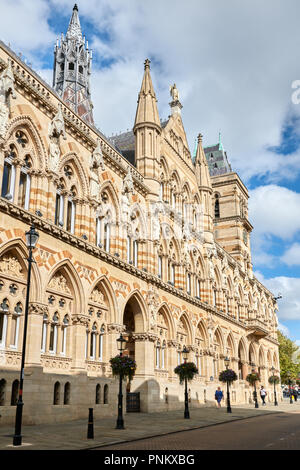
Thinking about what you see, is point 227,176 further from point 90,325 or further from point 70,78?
point 90,325

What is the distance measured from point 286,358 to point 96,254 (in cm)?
7423

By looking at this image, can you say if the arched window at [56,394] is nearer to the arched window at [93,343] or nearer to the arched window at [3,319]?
the arched window at [93,343]

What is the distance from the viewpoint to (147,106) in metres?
36.7

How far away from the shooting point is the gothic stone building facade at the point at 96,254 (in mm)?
20438

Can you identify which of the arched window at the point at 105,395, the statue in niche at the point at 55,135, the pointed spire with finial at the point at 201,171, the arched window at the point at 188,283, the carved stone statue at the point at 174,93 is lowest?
the arched window at the point at 105,395

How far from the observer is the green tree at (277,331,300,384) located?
87.6m

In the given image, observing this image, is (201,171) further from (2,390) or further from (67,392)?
(2,390)

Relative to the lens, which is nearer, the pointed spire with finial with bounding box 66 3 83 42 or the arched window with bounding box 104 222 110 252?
the arched window with bounding box 104 222 110 252

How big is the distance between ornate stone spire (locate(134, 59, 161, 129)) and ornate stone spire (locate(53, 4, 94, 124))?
8.65 m

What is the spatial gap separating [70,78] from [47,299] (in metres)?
31.3

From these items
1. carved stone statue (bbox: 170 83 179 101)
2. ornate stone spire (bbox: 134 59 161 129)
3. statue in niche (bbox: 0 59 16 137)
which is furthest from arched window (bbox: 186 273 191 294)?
statue in niche (bbox: 0 59 16 137)

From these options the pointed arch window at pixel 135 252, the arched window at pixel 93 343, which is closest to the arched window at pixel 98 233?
the pointed arch window at pixel 135 252

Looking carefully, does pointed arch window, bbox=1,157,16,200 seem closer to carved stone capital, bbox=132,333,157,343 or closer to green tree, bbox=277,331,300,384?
carved stone capital, bbox=132,333,157,343

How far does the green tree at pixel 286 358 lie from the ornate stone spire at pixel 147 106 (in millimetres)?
64159
